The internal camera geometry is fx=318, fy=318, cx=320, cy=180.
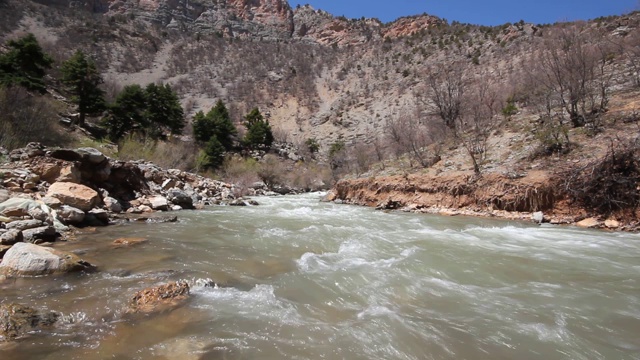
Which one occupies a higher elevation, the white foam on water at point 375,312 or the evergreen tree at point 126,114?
the evergreen tree at point 126,114

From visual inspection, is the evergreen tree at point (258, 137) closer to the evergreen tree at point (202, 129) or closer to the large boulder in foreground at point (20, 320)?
the evergreen tree at point (202, 129)

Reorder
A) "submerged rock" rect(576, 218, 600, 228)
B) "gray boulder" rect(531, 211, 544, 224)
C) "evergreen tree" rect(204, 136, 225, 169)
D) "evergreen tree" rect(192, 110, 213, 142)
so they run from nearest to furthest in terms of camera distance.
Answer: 1. "submerged rock" rect(576, 218, 600, 228)
2. "gray boulder" rect(531, 211, 544, 224)
3. "evergreen tree" rect(204, 136, 225, 169)
4. "evergreen tree" rect(192, 110, 213, 142)

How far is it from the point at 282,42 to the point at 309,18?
56.4ft

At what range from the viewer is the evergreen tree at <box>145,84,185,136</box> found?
1295 inches

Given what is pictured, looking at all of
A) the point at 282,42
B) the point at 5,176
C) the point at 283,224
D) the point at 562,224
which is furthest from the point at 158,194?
the point at 282,42

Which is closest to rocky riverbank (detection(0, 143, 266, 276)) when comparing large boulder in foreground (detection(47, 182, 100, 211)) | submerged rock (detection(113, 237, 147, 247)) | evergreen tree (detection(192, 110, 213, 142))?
large boulder in foreground (detection(47, 182, 100, 211))

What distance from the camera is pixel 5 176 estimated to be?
348 inches

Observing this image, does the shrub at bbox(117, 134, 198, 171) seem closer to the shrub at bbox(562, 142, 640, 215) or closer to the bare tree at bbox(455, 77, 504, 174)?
the bare tree at bbox(455, 77, 504, 174)

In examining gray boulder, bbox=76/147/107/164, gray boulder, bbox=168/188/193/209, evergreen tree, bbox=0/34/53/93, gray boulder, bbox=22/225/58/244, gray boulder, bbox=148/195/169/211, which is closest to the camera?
gray boulder, bbox=22/225/58/244

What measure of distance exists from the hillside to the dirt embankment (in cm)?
10

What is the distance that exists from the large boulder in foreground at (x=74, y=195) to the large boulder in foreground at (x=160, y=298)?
6.60 meters

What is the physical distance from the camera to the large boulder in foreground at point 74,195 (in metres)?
8.45

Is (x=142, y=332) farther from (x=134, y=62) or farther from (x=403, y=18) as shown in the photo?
(x=403, y=18)

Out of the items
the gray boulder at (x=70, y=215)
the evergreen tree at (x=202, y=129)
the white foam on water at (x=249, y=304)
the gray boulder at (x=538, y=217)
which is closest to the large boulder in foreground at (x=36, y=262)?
the white foam on water at (x=249, y=304)
